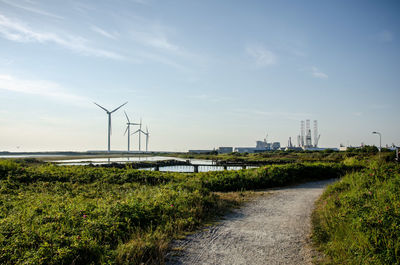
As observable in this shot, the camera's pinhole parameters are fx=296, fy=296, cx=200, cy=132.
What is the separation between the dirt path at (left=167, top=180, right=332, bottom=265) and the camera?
6004mm

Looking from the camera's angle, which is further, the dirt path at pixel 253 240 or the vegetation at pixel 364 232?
the dirt path at pixel 253 240

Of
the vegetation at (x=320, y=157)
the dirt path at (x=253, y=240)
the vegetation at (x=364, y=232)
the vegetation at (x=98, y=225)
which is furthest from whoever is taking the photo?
the vegetation at (x=320, y=157)

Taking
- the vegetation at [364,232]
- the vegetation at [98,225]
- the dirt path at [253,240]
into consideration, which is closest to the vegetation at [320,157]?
the dirt path at [253,240]

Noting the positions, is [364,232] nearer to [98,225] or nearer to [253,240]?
[253,240]

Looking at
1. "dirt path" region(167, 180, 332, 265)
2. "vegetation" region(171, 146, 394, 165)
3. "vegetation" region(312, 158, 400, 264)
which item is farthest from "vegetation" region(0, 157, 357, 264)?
"vegetation" region(171, 146, 394, 165)

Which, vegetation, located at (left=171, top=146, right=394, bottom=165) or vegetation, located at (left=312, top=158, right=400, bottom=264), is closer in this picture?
vegetation, located at (left=312, top=158, right=400, bottom=264)

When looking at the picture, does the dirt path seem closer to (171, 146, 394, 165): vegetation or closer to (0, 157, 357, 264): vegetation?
(0, 157, 357, 264): vegetation

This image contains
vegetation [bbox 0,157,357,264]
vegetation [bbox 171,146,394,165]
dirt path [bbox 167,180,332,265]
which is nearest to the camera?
vegetation [bbox 0,157,357,264]

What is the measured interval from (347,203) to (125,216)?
5.91 m

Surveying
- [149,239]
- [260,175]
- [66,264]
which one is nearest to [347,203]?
[149,239]

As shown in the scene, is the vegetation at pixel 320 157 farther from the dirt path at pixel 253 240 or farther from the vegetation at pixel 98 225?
the vegetation at pixel 98 225

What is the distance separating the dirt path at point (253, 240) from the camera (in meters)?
6.00

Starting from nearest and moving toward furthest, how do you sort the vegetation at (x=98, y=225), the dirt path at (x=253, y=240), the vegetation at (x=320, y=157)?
the vegetation at (x=98, y=225) < the dirt path at (x=253, y=240) < the vegetation at (x=320, y=157)

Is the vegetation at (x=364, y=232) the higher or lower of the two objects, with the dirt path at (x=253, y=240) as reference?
higher
